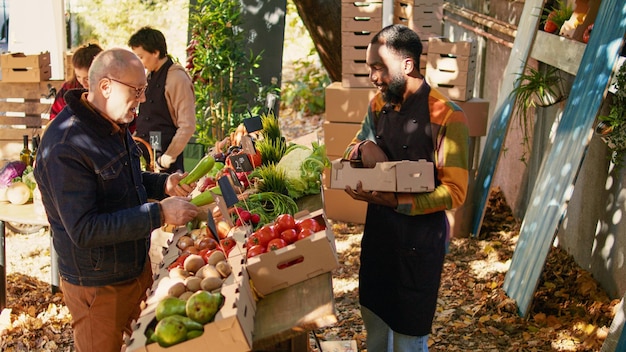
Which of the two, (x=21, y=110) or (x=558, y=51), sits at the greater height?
(x=558, y=51)

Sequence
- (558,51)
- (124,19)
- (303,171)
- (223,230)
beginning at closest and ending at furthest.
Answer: (223,230), (303,171), (558,51), (124,19)

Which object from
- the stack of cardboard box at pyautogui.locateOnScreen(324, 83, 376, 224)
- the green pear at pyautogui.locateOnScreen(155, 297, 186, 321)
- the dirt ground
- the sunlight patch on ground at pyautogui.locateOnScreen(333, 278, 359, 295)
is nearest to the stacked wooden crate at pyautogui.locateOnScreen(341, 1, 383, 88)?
the stack of cardboard box at pyautogui.locateOnScreen(324, 83, 376, 224)

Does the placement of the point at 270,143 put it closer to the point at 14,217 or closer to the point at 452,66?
the point at 14,217

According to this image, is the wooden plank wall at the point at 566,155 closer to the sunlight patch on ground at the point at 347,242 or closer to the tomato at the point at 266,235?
the sunlight patch on ground at the point at 347,242

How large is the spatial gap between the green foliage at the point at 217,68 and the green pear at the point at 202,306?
18.4ft

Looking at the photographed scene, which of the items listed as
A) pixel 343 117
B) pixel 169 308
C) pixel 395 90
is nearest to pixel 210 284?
pixel 169 308

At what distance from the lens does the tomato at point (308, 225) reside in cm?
341

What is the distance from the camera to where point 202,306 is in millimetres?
2711

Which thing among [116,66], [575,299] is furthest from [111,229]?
[575,299]

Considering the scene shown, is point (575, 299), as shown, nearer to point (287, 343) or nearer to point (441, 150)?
point (441, 150)

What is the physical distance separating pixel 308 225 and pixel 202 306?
84 centimetres

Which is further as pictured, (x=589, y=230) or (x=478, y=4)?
(x=478, y=4)

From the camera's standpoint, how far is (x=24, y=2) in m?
9.88

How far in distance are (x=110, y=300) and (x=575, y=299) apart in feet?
11.2
